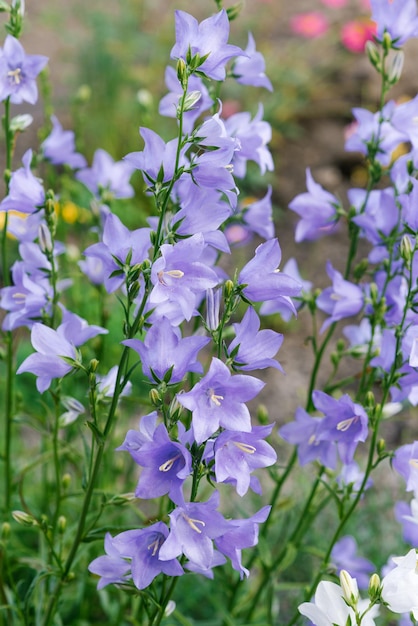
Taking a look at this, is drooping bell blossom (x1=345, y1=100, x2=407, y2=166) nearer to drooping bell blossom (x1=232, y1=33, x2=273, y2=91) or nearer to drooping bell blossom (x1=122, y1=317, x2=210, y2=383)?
drooping bell blossom (x1=232, y1=33, x2=273, y2=91)

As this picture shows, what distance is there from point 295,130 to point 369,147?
4.66 m

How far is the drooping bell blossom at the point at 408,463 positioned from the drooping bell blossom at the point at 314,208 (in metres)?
0.68

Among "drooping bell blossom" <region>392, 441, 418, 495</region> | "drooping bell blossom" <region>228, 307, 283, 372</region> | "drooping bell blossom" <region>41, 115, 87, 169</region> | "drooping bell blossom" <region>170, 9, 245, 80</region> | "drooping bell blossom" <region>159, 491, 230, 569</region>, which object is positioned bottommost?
"drooping bell blossom" <region>392, 441, 418, 495</region>

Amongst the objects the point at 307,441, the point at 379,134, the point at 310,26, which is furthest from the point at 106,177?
the point at 310,26

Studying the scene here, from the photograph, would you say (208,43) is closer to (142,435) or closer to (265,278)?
(265,278)

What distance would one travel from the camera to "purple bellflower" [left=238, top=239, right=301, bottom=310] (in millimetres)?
1686

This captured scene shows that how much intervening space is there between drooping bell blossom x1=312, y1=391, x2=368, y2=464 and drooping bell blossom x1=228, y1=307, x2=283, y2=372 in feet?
1.43

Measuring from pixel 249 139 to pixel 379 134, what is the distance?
351 millimetres

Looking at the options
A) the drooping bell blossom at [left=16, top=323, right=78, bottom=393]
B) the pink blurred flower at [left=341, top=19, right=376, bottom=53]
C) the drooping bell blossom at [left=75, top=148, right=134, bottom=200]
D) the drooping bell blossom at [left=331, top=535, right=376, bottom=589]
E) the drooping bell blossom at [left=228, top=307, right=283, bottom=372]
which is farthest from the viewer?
the pink blurred flower at [left=341, top=19, right=376, bottom=53]

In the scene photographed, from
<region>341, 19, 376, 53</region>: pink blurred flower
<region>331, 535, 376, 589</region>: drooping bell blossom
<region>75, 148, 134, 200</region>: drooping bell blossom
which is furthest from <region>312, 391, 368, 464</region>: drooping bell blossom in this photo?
<region>341, 19, 376, 53</region>: pink blurred flower

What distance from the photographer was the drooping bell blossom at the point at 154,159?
1701 millimetres

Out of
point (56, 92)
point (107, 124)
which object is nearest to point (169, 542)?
point (107, 124)

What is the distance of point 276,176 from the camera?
21.3 feet

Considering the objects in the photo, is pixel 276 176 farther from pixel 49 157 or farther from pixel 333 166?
pixel 49 157
